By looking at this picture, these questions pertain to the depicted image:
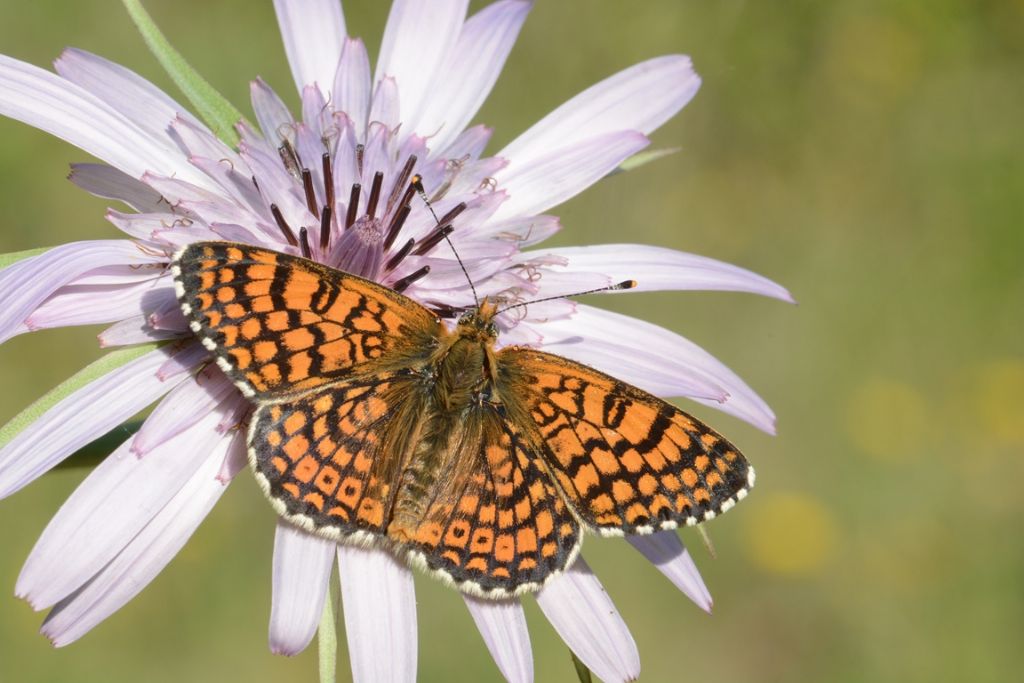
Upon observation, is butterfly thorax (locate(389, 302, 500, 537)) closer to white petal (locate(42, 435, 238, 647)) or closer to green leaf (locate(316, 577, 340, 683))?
green leaf (locate(316, 577, 340, 683))

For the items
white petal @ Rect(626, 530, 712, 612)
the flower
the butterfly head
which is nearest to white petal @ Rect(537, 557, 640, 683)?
the flower

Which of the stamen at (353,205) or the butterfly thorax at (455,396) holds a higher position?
the stamen at (353,205)

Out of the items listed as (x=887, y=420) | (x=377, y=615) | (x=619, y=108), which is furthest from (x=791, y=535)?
(x=377, y=615)

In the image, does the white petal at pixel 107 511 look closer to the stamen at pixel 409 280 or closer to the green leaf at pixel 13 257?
the green leaf at pixel 13 257

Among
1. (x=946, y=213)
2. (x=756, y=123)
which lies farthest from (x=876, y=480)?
(x=756, y=123)

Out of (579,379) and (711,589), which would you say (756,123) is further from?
(579,379)

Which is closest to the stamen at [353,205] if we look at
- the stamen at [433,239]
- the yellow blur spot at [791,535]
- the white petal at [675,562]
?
the stamen at [433,239]
